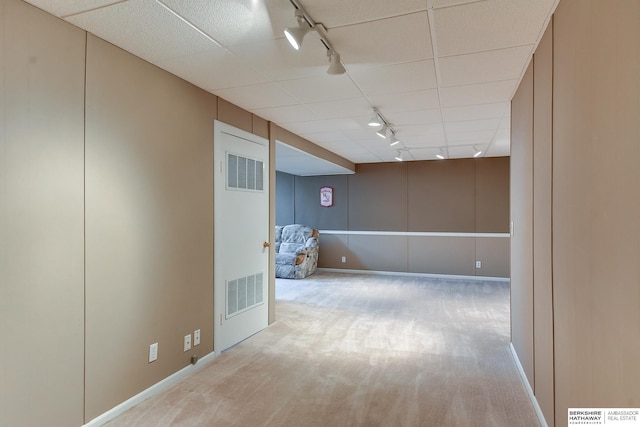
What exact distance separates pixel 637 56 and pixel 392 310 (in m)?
4.21

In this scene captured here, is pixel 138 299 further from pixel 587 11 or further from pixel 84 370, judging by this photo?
pixel 587 11

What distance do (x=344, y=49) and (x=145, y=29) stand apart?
120 cm

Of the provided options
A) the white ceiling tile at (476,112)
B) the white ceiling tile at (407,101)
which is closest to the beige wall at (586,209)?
the white ceiling tile at (407,101)

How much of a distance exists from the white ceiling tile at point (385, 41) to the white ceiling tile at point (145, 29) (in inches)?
33.5

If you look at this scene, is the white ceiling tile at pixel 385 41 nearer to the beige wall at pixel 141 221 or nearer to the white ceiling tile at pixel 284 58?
the white ceiling tile at pixel 284 58

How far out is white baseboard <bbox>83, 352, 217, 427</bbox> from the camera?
2207 millimetres

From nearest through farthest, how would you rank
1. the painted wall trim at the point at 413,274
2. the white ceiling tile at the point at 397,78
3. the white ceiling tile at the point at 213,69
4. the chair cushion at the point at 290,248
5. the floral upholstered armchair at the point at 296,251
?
the white ceiling tile at the point at 213,69, the white ceiling tile at the point at 397,78, the painted wall trim at the point at 413,274, the floral upholstered armchair at the point at 296,251, the chair cushion at the point at 290,248

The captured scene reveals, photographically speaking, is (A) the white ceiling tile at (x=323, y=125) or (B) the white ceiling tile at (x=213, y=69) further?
(A) the white ceiling tile at (x=323, y=125)

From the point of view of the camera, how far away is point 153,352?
2590mm

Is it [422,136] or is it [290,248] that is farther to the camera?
[290,248]

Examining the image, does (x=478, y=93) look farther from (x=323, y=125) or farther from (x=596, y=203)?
(x=596, y=203)

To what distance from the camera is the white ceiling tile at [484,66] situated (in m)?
2.35

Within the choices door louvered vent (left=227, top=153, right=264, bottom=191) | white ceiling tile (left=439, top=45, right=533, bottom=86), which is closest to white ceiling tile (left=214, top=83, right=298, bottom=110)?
door louvered vent (left=227, top=153, right=264, bottom=191)

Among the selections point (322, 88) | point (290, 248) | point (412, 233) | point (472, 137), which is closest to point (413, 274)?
point (412, 233)
